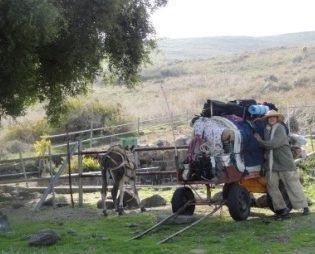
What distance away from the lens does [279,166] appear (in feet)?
42.7

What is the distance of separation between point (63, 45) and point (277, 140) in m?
6.85

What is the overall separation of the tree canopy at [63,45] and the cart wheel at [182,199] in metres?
4.54

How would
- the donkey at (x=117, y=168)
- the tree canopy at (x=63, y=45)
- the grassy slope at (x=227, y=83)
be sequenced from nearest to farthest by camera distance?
the tree canopy at (x=63, y=45) < the donkey at (x=117, y=168) < the grassy slope at (x=227, y=83)

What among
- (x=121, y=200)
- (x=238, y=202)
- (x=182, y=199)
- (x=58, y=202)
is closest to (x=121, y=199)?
(x=121, y=200)

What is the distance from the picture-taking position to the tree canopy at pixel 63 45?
1455cm

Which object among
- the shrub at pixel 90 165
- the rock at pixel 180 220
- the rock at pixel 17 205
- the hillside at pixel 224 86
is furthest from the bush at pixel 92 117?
the rock at pixel 180 220

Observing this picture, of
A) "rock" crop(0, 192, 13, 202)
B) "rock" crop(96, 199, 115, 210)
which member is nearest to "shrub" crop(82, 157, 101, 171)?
"rock" crop(0, 192, 13, 202)

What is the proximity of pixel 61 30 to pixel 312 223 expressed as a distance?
8010 mm

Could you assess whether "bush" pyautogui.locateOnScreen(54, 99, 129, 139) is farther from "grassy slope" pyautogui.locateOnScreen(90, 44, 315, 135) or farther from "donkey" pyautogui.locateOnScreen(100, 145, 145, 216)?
"donkey" pyautogui.locateOnScreen(100, 145, 145, 216)

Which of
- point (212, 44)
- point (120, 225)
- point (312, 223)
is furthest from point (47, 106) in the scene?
point (212, 44)

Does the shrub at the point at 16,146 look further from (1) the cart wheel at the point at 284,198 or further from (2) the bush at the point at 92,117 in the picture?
(1) the cart wheel at the point at 284,198

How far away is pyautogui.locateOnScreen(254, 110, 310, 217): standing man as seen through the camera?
12844 millimetres

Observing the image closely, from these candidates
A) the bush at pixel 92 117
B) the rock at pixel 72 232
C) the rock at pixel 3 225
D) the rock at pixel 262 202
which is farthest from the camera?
the bush at pixel 92 117

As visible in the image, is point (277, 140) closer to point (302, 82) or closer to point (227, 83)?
point (302, 82)
